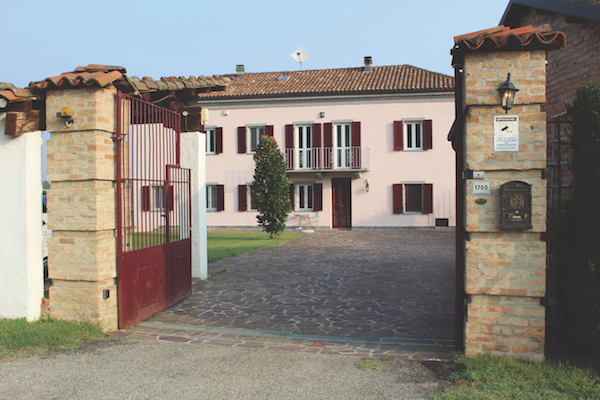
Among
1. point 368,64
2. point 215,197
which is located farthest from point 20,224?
point 368,64

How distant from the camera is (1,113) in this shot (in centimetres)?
529

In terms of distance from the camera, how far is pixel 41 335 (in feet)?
15.6

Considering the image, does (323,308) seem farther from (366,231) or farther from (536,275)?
(366,231)

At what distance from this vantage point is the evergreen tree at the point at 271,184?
1744cm

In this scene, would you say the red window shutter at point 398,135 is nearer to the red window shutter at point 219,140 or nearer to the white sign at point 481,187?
the red window shutter at point 219,140

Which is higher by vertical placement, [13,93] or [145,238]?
[13,93]

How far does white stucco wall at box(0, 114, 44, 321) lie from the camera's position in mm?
5254

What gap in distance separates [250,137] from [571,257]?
19756 mm

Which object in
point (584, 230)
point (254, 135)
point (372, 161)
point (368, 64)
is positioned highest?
point (368, 64)

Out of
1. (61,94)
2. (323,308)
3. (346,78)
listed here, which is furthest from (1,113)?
(346,78)

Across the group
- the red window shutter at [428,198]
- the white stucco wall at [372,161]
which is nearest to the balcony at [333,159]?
the white stucco wall at [372,161]

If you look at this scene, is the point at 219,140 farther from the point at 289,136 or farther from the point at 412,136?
the point at 412,136

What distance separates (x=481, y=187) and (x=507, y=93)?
0.82m

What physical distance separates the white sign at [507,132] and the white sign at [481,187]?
1.04ft
